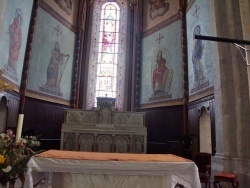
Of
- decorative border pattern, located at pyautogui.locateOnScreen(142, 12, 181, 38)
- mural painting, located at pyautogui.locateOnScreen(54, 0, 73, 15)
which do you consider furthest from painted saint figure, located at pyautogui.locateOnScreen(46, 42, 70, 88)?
decorative border pattern, located at pyautogui.locateOnScreen(142, 12, 181, 38)

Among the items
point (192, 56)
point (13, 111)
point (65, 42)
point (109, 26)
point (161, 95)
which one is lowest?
point (13, 111)

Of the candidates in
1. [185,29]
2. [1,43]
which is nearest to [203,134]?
[185,29]

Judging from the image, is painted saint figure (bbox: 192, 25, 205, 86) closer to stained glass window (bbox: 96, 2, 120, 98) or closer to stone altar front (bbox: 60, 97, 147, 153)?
stone altar front (bbox: 60, 97, 147, 153)

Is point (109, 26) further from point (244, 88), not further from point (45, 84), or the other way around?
point (244, 88)

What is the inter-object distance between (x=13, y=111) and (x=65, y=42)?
5.50 metres

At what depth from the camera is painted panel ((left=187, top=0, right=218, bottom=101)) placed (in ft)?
30.3

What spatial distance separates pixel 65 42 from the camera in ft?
44.5

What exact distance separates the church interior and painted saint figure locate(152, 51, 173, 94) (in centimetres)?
6

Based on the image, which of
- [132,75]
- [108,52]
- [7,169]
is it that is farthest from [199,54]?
[7,169]

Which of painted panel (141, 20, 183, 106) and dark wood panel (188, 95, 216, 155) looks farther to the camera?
painted panel (141, 20, 183, 106)

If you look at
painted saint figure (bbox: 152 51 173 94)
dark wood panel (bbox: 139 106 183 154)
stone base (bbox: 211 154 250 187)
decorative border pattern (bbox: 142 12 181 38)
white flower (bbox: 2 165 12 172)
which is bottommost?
stone base (bbox: 211 154 250 187)

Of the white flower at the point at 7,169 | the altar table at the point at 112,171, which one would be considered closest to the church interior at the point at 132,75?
the altar table at the point at 112,171

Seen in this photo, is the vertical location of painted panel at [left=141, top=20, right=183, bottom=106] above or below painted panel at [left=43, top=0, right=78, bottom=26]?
below

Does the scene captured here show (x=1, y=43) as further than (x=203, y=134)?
No
